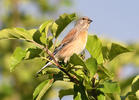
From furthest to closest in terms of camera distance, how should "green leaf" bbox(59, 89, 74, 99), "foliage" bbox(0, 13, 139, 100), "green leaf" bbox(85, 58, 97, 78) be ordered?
"green leaf" bbox(59, 89, 74, 99), "foliage" bbox(0, 13, 139, 100), "green leaf" bbox(85, 58, 97, 78)

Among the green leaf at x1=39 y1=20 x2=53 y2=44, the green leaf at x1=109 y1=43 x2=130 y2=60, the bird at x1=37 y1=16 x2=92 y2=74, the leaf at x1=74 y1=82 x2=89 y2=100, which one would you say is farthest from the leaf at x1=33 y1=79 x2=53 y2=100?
the bird at x1=37 y1=16 x2=92 y2=74

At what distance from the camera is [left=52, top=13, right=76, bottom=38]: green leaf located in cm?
311

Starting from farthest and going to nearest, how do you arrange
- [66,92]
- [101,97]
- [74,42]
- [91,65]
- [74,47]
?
[74,42] → [74,47] → [66,92] → [101,97] → [91,65]

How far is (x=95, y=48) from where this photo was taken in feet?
10.4

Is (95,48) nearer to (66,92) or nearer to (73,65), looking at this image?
→ (73,65)

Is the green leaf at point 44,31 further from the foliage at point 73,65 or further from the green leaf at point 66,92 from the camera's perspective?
the green leaf at point 66,92

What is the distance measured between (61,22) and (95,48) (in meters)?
0.37

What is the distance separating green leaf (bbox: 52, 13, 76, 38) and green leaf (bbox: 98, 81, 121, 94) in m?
0.61

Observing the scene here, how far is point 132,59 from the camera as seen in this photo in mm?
7586

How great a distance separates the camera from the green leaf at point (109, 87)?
2.84 m

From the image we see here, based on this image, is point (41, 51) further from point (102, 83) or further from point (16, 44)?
point (16, 44)

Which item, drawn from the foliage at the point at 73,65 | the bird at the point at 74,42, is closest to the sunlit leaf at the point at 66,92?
the foliage at the point at 73,65

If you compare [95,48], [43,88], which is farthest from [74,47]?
[43,88]

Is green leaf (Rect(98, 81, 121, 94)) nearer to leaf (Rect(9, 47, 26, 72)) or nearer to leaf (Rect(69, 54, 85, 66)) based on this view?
leaf (Rect(69, 54, 85, 66))
